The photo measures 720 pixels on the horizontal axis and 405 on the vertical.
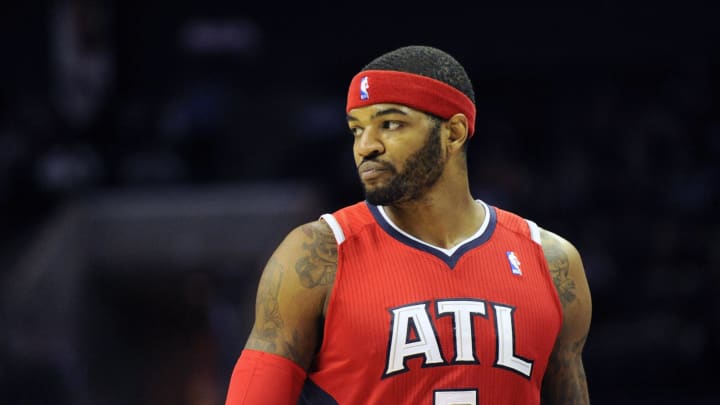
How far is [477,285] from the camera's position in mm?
3699

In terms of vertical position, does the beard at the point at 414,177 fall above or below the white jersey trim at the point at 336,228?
above

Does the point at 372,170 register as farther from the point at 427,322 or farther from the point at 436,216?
the point at 427,322

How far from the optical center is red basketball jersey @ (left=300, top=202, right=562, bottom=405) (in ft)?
11.5

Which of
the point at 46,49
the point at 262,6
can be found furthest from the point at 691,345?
the point at 46,49

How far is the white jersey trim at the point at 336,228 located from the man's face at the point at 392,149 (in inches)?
5.8

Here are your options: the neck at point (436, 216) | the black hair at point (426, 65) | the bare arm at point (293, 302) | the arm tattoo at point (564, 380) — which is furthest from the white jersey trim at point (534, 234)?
the bare arm at point (293, 302)

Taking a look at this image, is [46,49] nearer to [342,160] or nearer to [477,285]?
[342,160]

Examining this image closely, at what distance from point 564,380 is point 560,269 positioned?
363 millimetres

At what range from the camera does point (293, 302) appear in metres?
3.49

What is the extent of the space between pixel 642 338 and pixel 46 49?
8561 mm

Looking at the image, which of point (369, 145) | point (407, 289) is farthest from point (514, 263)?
point (369, 145)

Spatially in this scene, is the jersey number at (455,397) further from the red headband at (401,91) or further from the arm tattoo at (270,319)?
the red headband at (401,91)

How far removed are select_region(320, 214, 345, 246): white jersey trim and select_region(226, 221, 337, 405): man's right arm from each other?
0.34ft

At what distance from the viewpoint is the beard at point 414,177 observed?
11.8ft
